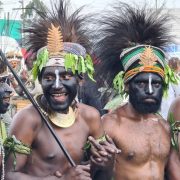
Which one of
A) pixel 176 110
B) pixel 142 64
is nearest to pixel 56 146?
pixel 142 64

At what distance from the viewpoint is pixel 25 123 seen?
543cm

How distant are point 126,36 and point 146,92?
65cm

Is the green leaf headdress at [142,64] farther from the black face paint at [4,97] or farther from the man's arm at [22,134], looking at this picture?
the man's arm at [22,134]

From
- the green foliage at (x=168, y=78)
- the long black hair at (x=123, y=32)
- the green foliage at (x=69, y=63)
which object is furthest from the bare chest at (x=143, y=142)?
the green foliage at (x=69, y=63)

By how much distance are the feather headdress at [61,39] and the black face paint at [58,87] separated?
67mm

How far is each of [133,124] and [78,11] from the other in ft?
3.76

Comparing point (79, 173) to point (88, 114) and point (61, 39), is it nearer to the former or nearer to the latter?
point (88, 114)

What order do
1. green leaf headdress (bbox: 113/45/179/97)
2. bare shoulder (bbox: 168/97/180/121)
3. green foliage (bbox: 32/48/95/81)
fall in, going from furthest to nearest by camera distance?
1. bare shoulder (bbox: 168/97/180/121)
2. green leaf headdress (bbox: 113/45/179/97)
3. green foliage (bbox: 32/48/95/81)

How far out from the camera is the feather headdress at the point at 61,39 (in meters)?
5.65

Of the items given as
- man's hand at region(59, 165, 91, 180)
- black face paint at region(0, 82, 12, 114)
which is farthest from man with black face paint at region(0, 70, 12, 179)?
man's hand at region(59, 165, 91, 180)

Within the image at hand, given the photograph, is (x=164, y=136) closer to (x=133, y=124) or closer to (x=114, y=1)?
(x=133, y=124)

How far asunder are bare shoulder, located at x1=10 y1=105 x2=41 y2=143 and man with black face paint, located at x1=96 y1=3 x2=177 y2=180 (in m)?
0.83

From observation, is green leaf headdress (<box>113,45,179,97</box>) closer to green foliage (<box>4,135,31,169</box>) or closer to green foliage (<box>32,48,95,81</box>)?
green foliage (<box>32,48,95,81</box>)

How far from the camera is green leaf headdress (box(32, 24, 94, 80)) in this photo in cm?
560
